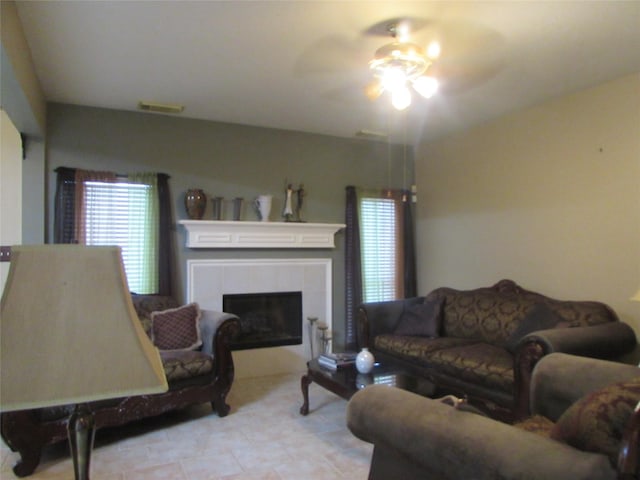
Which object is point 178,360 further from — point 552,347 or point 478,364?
point 552,347

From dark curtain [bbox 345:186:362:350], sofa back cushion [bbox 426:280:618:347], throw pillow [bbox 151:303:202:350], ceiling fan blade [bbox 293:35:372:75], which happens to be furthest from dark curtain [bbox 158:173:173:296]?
sofa back cushion [bbox 426:280:618:347]

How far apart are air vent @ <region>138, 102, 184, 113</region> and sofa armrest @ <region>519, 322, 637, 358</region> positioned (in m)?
3.47

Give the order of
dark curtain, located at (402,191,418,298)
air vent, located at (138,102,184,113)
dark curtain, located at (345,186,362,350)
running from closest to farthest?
air vent, located at (138,102,184,113) → dark curtain, located at (345,186,362,350) → dark curtain, located at (402,191,418,298)

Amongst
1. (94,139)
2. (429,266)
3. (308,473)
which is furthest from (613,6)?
(94,139)

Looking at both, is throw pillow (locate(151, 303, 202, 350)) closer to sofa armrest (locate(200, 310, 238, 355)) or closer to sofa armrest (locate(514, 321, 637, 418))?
sofa armrest (locate(200, 310, 238, 355))

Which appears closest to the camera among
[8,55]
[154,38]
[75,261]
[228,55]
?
[75,261]

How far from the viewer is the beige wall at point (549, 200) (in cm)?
347

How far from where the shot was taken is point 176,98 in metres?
3.95

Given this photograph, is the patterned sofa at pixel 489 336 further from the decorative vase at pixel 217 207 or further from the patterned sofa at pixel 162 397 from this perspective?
the decorative vase at pixel 217 207

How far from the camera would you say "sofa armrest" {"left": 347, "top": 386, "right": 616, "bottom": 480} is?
1.13 m

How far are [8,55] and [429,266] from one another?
4.51 metres

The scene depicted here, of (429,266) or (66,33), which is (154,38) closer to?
(66,33)

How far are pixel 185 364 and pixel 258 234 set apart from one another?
1.76 meters

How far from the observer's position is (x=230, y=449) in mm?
2949
